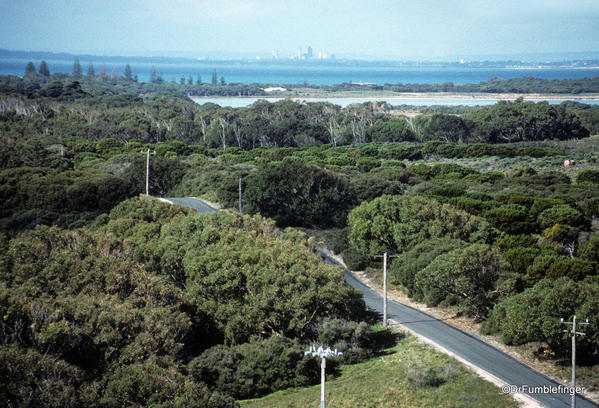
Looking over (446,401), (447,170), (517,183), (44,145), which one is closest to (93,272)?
(446,401)

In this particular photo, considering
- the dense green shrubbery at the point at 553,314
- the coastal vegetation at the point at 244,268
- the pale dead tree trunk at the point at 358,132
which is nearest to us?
the coastal vegetation at the point at 244,268

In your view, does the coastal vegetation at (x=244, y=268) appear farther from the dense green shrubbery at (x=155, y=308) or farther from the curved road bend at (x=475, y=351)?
the curved road bend at (x=475, y=351)

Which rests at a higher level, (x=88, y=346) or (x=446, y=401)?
(x=88, y=346)

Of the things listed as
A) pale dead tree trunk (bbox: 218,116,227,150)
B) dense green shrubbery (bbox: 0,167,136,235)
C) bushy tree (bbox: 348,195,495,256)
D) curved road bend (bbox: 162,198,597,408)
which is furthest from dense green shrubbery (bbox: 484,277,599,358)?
pale dead tree trunk (bbox: 218,116,227,150)

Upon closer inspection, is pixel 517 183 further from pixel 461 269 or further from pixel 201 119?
pixel 201 119

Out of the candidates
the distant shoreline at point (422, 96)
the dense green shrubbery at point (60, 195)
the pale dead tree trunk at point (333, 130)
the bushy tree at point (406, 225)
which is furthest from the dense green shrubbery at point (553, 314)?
the distant shoreline at point (422, 96)
